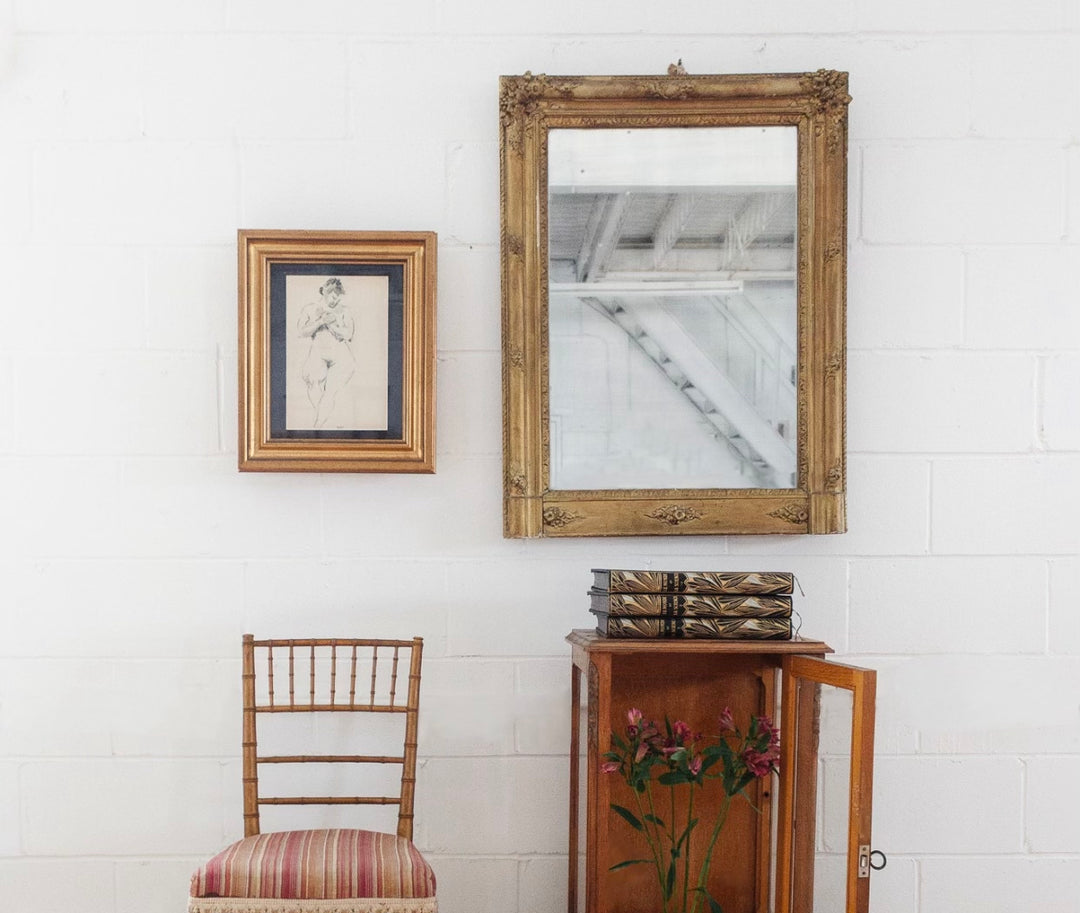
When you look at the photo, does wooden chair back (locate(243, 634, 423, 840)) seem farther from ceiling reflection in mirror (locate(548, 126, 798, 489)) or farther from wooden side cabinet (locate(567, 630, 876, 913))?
ceiling reflection in mirror (locate(548, 126, 798, 489))

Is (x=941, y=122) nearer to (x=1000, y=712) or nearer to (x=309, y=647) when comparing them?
(x=1000, y=712)

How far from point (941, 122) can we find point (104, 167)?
1797 millimetres

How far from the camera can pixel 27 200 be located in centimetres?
236

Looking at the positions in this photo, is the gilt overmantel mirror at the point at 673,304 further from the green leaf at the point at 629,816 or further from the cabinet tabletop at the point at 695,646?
the green leaf at the point at 629,816

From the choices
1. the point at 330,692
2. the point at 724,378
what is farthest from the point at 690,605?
the point at 330,692

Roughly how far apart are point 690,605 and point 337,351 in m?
0.90

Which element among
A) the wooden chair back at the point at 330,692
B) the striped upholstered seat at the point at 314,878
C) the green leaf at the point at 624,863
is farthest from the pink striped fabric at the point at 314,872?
the green leaf at the point at 624,863

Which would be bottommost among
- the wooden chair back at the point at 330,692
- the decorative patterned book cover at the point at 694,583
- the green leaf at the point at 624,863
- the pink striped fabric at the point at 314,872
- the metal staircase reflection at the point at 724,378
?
the green leaf at the point at 624,863

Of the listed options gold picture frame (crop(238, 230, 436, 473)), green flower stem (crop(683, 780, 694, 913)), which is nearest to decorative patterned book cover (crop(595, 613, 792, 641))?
green flower stem (crop(683, 780, 694, 913))

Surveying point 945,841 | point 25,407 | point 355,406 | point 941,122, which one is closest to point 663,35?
point 941,122

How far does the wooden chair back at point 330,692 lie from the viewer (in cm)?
222

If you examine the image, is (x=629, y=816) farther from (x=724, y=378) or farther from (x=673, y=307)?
(x=673, y=307)

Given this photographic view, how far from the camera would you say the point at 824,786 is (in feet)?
6.75

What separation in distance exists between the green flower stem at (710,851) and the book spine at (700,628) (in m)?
0.30
